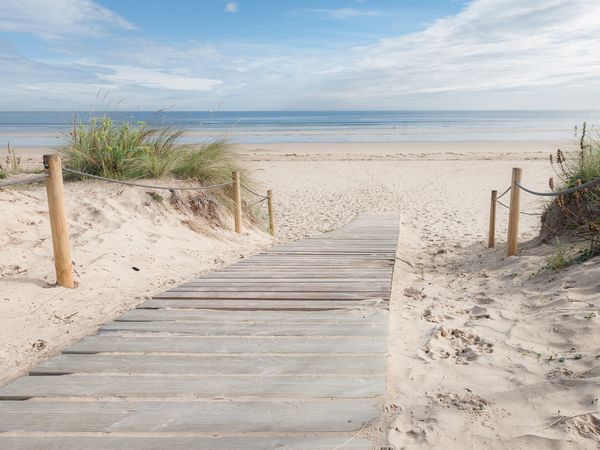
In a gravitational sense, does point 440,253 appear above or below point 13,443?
below

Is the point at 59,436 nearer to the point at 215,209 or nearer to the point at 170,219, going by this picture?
the point at 170,219

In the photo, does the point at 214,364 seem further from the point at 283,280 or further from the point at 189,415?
the point at 283,280

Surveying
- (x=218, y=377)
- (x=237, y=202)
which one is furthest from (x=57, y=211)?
(x=237, y=202)

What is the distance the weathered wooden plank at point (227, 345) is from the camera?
9.15ft

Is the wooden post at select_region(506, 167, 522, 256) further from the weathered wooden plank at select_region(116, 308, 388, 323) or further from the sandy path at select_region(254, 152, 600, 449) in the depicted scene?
the weathered wooden plank at select_region(116, 308, 388, 323)

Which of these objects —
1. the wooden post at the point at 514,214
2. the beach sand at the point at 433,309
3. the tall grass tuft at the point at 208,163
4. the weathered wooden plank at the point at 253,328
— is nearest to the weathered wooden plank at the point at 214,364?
the beach sand at the point at 433,309

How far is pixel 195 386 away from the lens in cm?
239

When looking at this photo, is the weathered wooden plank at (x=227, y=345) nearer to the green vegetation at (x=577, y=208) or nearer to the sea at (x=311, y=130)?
the green vegetation at (x=577, y=208)

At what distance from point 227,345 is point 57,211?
202cm

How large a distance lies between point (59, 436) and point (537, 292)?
143 inches

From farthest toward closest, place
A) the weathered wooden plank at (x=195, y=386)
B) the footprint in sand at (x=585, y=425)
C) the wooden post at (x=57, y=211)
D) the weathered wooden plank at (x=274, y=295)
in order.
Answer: the wooden post at (x=57, y=211), the weathered wooden plank at (x=274, y=295), the weathered wooden plank at (x=195, y=386), the footprint in sand at (x=585, y=425)

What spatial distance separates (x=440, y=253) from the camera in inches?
265

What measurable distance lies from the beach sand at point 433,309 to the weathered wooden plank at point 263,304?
28cm

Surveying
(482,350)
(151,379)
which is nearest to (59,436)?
(151,379)
